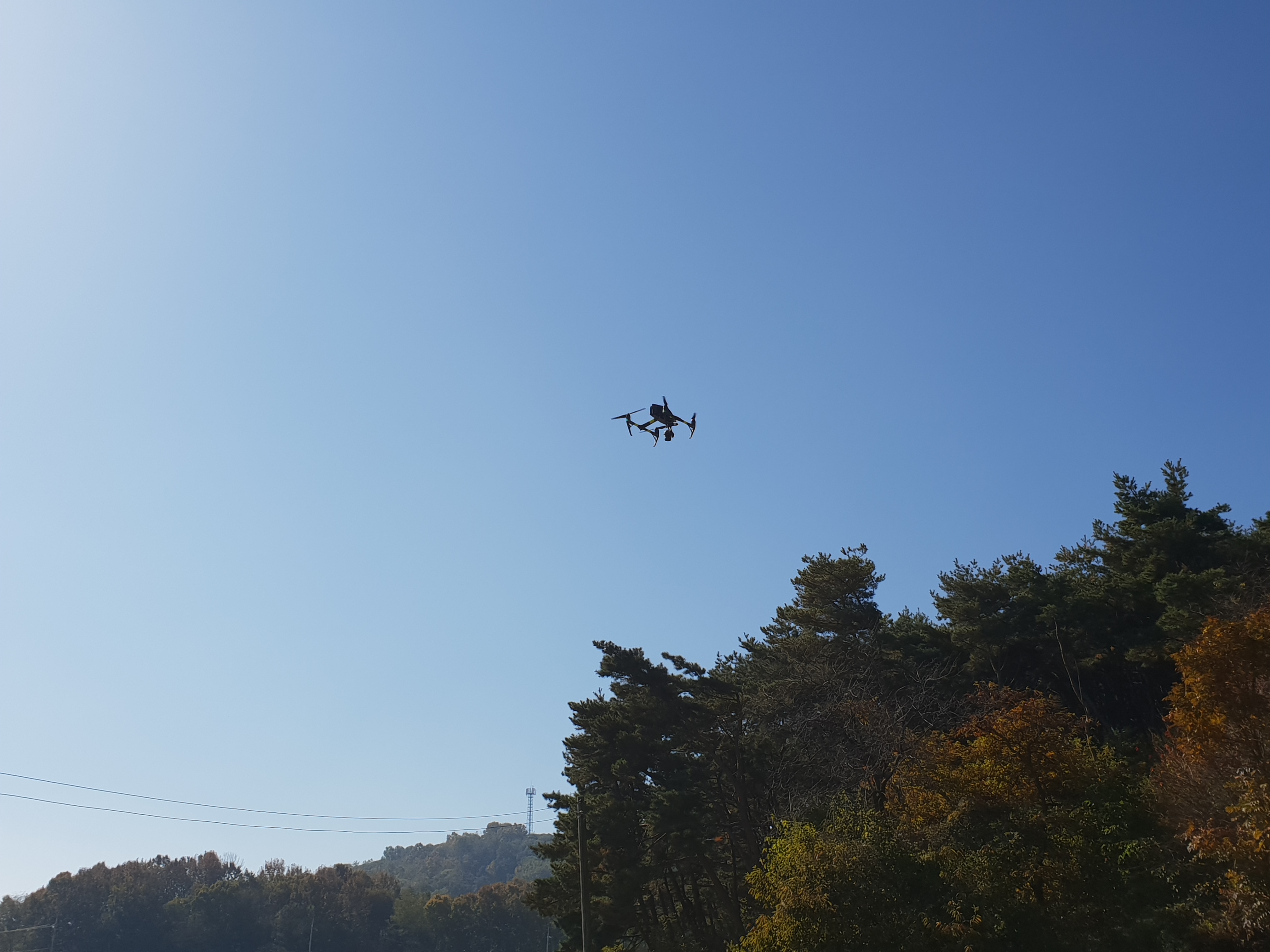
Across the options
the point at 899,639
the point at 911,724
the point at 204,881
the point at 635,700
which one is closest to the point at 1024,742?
the point at 911,724

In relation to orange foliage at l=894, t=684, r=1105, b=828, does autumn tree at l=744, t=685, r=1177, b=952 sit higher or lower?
lower

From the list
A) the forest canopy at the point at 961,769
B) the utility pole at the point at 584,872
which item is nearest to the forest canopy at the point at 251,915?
the forest canopy at the point at 961,769

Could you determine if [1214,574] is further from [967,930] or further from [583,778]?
[583,778]

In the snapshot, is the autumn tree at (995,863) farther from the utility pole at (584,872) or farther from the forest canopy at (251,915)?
the forest canopy at (251,915)

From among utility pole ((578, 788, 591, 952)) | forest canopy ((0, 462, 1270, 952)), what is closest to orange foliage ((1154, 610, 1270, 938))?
forest canopy ((0, 462, 1270, 952))

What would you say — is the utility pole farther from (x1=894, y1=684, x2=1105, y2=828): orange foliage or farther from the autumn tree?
(x1=894, y1=684, x2=1105, y2=828): orange foliage

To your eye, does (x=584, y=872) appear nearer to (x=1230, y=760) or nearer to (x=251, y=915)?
(x=1230, y=760)

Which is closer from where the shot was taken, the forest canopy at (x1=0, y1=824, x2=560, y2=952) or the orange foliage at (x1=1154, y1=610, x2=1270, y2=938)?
the orange foliage at (x1=1154, y1=610, x2=1270, y2=938)

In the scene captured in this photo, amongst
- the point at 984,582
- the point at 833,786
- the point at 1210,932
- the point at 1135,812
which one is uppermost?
the point at 984,582
